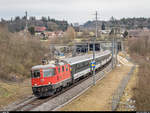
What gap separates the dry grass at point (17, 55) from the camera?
3495 centimetres

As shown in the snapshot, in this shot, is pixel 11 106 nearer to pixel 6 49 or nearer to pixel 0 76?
pixel 0 76

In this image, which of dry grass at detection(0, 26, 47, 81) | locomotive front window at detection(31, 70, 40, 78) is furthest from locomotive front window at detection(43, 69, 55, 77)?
dry grass at detection(0, 26, 47, 81)

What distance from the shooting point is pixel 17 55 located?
40875 mm

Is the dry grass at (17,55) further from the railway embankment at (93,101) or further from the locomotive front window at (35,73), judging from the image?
the railway embankment at (93,101)

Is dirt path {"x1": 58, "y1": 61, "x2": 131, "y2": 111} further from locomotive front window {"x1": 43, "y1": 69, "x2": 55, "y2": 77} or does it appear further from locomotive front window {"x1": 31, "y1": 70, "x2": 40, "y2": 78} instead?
locomotive front window {"x1": 31, "y1": 70, "x2": 40, "y2": 78}

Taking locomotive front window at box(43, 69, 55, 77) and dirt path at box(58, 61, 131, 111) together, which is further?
locomotive front window at box(43, 69, 55, 77)

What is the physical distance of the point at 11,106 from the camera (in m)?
17.8

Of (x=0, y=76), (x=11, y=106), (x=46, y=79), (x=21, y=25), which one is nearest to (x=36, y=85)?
(x=46, y=79)

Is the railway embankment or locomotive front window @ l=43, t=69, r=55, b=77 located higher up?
locomotive front window @ l=43, t=69, r=55, b=77

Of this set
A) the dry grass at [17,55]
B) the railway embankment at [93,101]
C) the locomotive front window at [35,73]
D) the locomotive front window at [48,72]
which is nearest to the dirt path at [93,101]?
the railway embankment at [93,101]

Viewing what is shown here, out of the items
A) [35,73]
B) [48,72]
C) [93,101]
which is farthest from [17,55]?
[93,101]

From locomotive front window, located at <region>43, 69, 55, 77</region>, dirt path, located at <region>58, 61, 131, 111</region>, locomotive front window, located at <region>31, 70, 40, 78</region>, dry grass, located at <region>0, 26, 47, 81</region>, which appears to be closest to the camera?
dirt path, located at <region>58, 61, 131, 111</region>

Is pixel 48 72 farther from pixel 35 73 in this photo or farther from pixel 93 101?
pixel 93 101

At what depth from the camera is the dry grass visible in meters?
35.0
